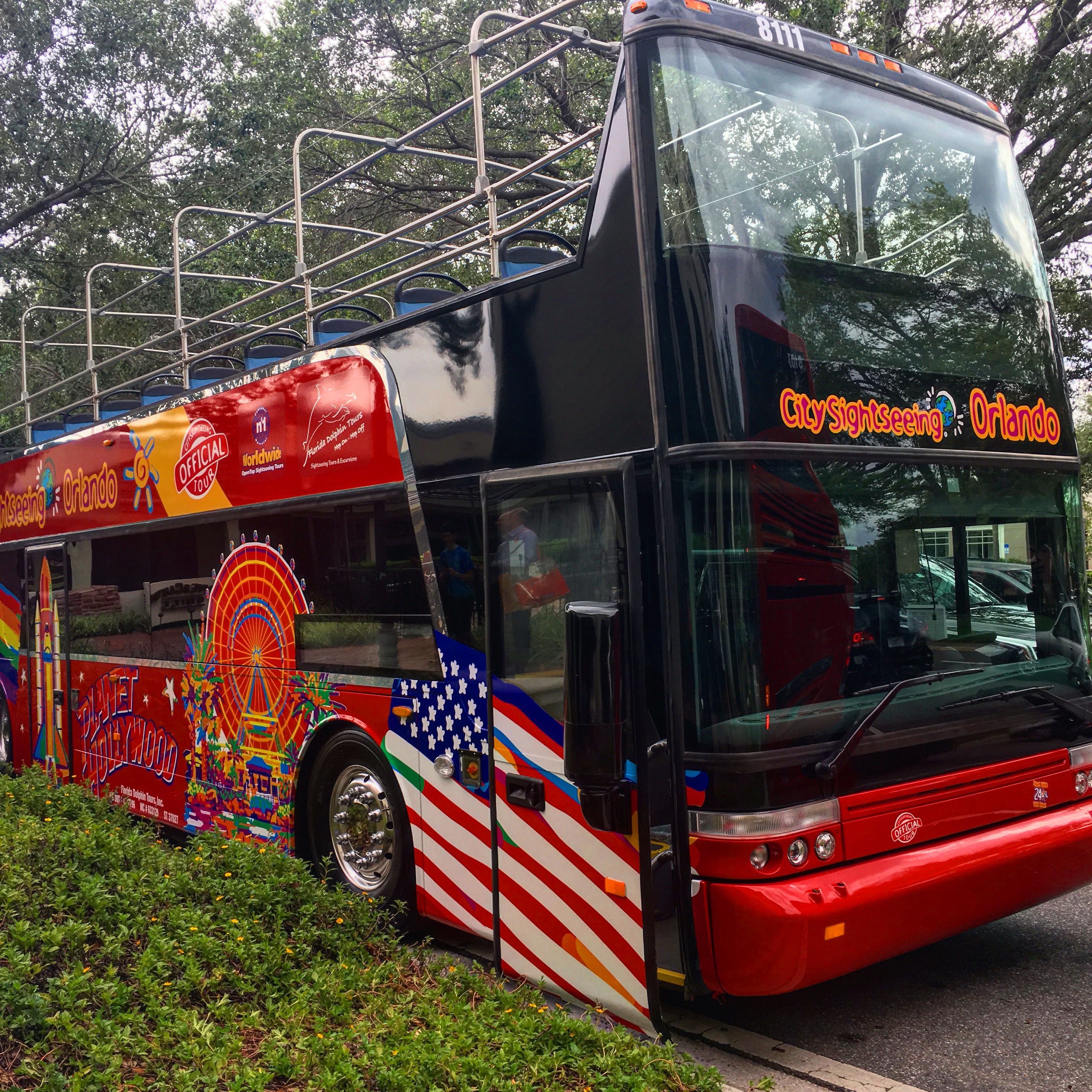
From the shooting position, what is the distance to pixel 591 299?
4.66 metres

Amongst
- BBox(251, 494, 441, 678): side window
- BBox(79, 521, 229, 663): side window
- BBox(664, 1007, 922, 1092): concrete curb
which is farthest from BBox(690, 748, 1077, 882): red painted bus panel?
BBox(79, 521, 229, 663): side window

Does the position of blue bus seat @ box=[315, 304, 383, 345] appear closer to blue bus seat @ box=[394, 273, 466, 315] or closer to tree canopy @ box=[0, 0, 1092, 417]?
blue bus seat @ box=[394, 273, 466, 315]

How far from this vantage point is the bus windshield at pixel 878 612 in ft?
13.8

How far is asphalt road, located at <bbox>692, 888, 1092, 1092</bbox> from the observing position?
14.0 feet

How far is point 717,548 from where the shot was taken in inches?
166

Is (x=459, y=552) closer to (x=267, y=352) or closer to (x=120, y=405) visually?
(x=267, y=352)

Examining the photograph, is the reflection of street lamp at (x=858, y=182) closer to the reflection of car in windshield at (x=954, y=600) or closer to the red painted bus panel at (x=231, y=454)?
the reflection of car in windshield at (x=954, y=600)

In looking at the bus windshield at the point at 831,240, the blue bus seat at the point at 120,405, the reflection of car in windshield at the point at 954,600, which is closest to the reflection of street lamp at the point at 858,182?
the bus windshield at the point at 831,240

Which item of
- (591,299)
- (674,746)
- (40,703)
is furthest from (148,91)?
(674,746)

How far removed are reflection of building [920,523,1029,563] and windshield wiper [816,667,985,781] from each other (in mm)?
508

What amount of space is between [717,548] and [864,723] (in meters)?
0.85

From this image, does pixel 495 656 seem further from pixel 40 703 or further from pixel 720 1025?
pixel 40 703

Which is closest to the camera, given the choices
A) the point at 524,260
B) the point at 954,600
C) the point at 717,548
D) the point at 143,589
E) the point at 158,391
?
the point at 717,548

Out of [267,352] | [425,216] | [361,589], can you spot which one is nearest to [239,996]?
[361,589]
